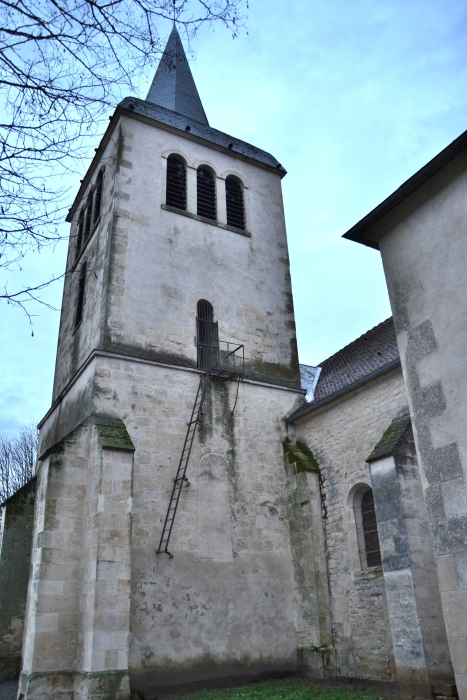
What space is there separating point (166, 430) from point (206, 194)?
7.25 m

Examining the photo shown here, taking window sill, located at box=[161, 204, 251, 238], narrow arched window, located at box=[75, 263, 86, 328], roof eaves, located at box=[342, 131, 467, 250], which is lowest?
roof eaves, located at box=[342, 131, 467, 250]

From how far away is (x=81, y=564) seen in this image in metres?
10.3

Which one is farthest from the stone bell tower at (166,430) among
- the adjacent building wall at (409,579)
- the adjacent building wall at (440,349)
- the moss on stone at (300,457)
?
the adjacent building wall at (440,349)

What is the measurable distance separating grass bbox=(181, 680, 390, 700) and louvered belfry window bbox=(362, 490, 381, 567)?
2165mm

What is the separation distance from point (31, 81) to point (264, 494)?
32.8 feet

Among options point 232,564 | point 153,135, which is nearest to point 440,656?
point 232,564

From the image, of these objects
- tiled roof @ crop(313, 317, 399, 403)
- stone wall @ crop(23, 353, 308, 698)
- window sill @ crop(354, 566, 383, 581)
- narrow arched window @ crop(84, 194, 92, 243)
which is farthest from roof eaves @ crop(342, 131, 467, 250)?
narrow arched window @ crop(84, 194, 92, 243)

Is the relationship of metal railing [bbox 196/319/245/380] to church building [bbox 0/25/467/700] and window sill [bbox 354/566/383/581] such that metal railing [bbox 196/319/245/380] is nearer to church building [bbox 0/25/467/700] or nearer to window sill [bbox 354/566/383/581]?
church building [bbox 0/25/467/700]

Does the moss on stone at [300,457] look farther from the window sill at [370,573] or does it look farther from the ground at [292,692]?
the ground at [292,692]

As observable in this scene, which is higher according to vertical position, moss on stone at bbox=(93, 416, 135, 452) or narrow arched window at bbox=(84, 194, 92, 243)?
narrow arched window at bbox=(84, 194, 92, 243)

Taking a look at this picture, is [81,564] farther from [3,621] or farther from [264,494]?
[264,494]

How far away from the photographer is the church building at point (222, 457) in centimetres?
609

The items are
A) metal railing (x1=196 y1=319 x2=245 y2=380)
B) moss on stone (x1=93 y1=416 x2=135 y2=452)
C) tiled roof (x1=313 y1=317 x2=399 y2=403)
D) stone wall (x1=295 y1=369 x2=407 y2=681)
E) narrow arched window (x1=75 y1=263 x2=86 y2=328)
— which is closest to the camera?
stone wall (x1=295 y1=369 x2=407 y2=681)

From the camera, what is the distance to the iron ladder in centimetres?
1111
